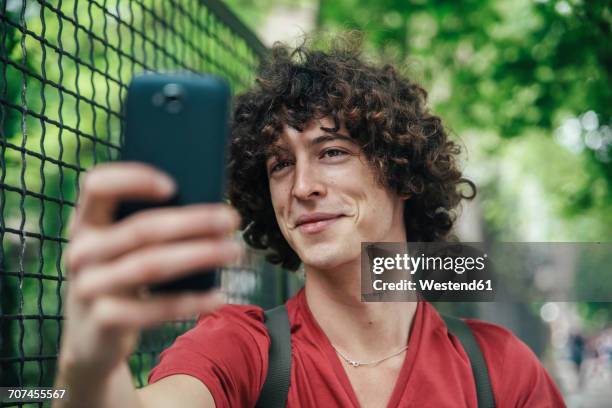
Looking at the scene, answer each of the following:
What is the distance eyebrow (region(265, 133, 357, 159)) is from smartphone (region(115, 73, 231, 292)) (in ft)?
5.80

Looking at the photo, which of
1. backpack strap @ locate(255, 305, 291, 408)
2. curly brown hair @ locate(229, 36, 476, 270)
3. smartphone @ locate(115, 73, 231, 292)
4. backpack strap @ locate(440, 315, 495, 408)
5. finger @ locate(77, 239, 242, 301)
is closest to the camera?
finger @ locate(77, 239, 242, 301)

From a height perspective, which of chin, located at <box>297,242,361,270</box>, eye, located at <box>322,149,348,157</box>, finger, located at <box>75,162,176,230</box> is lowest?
finger, located at <box>75,162,176,230</box>

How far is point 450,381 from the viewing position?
287 cm

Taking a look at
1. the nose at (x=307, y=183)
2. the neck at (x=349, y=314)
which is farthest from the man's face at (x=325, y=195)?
the neck at (x=349, y=314)

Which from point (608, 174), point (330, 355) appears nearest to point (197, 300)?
point (330, 355)

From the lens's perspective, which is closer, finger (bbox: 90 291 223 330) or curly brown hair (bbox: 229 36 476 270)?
finger (bbox: 90 291 223 330)

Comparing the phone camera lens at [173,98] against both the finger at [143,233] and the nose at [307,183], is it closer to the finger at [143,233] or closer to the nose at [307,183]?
the finger at [143,233]

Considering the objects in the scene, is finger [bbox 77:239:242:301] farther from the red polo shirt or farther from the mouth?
the mouth

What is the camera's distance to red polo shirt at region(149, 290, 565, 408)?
2414 mm

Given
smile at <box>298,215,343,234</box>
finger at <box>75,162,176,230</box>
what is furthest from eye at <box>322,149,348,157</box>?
finger at <box>75,162,176,230</box>

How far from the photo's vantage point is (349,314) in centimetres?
309

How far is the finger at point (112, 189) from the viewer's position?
1.09 m

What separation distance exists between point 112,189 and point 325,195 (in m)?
1.90

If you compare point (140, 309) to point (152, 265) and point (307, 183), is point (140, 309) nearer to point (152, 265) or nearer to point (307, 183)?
point (152, 265)
